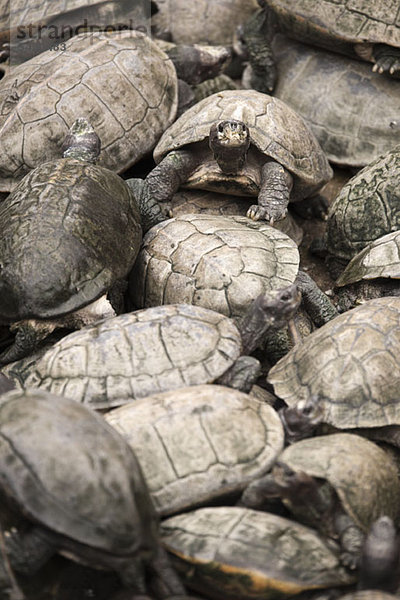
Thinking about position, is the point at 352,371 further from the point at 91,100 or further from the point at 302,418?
the point at 91,100

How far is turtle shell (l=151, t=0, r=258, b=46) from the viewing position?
26.6 feet

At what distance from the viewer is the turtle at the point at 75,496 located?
3.01 m

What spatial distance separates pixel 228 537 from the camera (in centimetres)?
332

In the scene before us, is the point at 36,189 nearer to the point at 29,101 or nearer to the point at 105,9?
the point at 29,101

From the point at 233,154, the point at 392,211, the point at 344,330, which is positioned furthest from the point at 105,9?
the point at 344,330

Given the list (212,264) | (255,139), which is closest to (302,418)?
(212,264)

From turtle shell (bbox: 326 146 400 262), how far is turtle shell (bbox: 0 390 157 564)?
3.18 metres

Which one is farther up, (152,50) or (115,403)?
(152,50)

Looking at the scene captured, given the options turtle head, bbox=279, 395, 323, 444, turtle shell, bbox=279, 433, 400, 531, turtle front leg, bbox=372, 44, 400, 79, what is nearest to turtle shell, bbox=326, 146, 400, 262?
turtle front leg, bbox=372, 44, 400, 79

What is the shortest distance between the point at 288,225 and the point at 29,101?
2371 mm

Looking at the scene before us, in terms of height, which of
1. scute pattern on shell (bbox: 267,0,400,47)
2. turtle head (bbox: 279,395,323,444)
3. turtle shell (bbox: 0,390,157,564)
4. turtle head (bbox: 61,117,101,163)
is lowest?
turtle head (bbox: 279,395,323,444)

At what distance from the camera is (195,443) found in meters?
3.62

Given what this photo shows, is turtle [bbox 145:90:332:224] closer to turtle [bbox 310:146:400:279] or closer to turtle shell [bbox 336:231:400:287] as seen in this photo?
turtle [bbox 310:146:400:279]

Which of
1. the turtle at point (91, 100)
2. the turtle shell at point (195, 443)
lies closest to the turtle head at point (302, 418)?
the turtle shell at point (195, 443)
